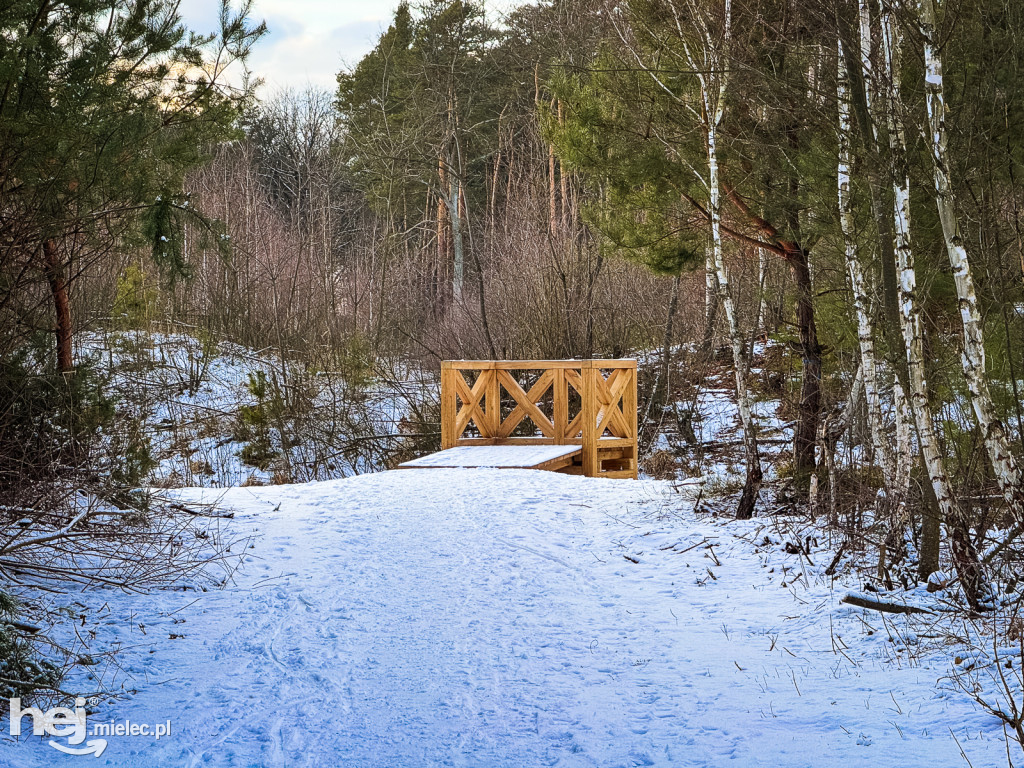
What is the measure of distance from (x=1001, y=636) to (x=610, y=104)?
6.38 m

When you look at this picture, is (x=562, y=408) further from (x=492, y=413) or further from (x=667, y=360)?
(x=667, y=360)

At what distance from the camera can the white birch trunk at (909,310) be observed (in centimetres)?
429

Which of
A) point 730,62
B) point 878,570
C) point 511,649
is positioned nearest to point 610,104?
point 730,62

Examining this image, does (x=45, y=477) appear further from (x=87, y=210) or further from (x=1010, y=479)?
(x=1010, y=479)

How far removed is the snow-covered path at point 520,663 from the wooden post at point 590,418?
385 centimetres

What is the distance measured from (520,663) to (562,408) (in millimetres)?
6816

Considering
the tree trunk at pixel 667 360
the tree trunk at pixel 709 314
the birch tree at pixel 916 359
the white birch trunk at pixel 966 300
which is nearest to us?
the white birch trunk at pixel 966 300

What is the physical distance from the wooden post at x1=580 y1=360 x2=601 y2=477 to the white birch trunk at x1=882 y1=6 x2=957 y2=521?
5.63 meters

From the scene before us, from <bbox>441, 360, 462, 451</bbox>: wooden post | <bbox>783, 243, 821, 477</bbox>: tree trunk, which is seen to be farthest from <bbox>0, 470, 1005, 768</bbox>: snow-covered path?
<bbox>441, 360, 462, 451</bbox>: wooden post

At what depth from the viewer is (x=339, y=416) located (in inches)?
532

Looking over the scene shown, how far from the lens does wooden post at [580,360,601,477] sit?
A: 400 inches

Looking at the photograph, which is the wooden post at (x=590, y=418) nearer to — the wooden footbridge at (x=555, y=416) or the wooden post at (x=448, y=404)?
the wooden footbridge at (x=555, y=416)

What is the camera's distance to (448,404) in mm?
10836

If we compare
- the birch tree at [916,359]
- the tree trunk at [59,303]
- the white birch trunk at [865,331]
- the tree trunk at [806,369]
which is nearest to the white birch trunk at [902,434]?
the white birch trunk at [865,331]
